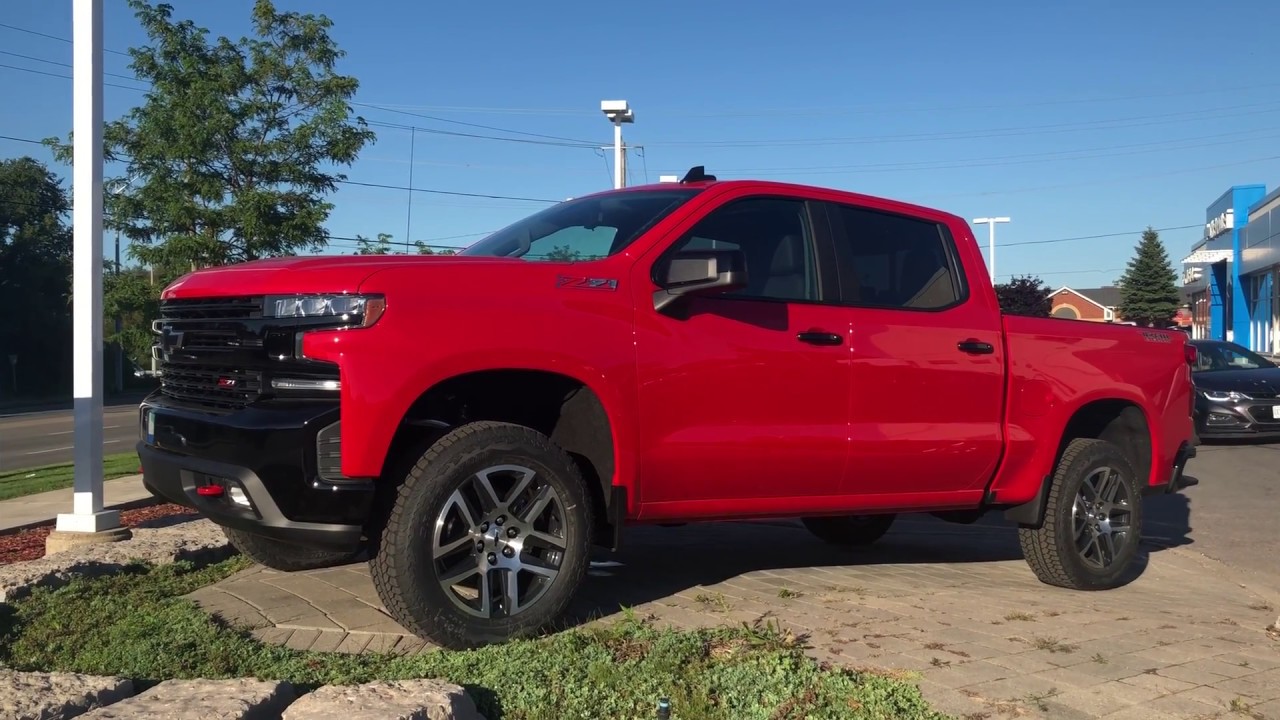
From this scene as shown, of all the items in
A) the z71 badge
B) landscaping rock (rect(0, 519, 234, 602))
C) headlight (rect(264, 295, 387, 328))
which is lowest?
landscaping rock (rect(0, 519, 234, 602))

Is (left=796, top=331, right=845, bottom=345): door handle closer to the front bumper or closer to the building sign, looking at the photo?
the front bumper

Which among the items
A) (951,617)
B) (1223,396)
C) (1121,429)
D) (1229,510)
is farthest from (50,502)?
(1223,396)

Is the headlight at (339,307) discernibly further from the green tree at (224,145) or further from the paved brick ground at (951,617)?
the green tree at (224,145)

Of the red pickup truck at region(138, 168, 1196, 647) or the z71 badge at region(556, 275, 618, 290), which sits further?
the z71 badge at region(556, 275, 618, 290)

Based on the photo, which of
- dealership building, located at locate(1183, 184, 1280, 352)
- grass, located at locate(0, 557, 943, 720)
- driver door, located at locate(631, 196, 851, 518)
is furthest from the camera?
dealership building, located at locate(1183, 184, 1280, 352)

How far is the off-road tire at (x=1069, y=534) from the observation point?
5.91m

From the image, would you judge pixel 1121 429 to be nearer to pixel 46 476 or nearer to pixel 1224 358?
pixel 1224 358

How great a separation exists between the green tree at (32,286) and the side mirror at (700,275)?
5220 centimetres

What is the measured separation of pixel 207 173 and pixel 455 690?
857 cm

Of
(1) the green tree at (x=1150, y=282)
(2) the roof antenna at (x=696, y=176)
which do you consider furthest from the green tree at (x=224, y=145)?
(1) the green tree at (x=1150, y=282)

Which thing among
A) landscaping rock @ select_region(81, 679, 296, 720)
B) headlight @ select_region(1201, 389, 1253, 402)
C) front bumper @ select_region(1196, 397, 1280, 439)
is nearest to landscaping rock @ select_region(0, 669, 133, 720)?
landscaping rock @ select_region(81, 679, 296, 720)

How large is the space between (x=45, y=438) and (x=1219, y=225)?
50.0 m

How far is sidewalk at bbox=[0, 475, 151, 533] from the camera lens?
31.3 ft

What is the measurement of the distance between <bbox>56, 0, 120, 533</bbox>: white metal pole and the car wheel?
3.78 meters
